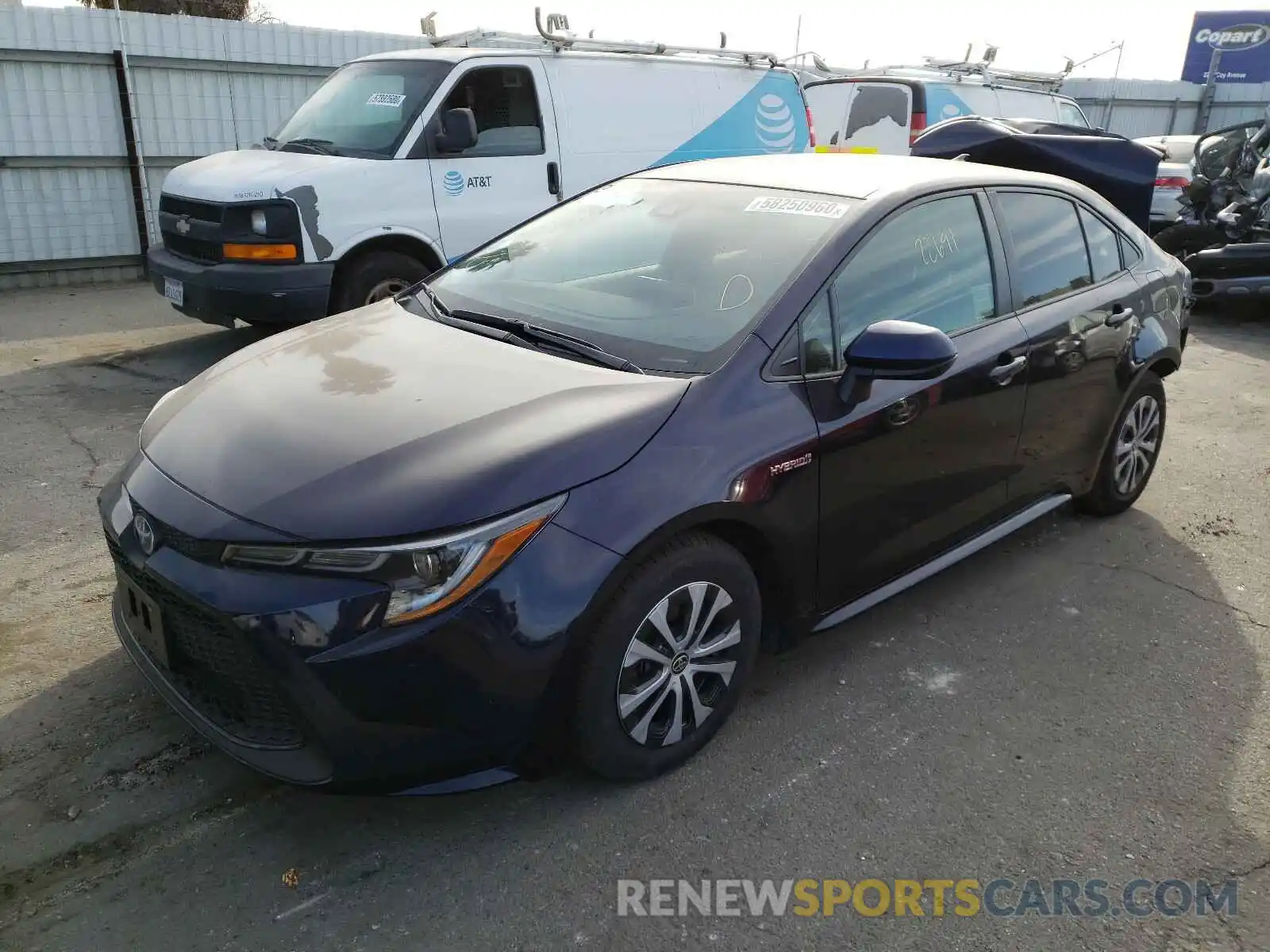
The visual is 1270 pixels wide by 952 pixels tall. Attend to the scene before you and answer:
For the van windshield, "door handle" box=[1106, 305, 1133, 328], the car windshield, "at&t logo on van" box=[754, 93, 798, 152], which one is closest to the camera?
the car windshield

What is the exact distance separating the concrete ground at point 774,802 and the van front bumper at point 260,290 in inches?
95.2

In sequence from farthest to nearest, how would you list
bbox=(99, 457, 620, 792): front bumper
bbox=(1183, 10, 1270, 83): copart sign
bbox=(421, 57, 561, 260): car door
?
bbox=(1183, 10, 1270, 83): copart sign
bbox=(421, 57, 561, 260): car door
bbox=(99, 457, 620, 792): front bumper

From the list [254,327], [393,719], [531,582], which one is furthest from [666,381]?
[254,327]

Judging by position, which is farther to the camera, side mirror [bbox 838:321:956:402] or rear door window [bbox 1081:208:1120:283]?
rear door window [bbox 1081:208:1120:283]

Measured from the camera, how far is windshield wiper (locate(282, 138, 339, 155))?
676 centimetres

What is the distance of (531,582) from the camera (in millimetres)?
2336

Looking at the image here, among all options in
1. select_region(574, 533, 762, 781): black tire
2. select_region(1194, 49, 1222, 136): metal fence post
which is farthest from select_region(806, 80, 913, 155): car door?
select_region(1194, 49, 1222, 136): metal fence post

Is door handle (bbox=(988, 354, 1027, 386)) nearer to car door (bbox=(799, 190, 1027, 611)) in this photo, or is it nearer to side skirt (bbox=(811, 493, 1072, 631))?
car door (bbox=(799, 190, 1027, 611))

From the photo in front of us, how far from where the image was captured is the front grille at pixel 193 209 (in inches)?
249

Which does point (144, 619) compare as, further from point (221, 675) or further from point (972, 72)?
point (972, 72)

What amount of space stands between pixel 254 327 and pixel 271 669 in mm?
6720

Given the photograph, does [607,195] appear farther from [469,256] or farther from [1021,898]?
[1021,898]

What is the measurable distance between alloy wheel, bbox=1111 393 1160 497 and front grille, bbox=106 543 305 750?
373 centimetres

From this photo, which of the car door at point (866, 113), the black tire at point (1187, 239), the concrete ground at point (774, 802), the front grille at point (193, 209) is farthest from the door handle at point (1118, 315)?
the car door at point (866, 113)
